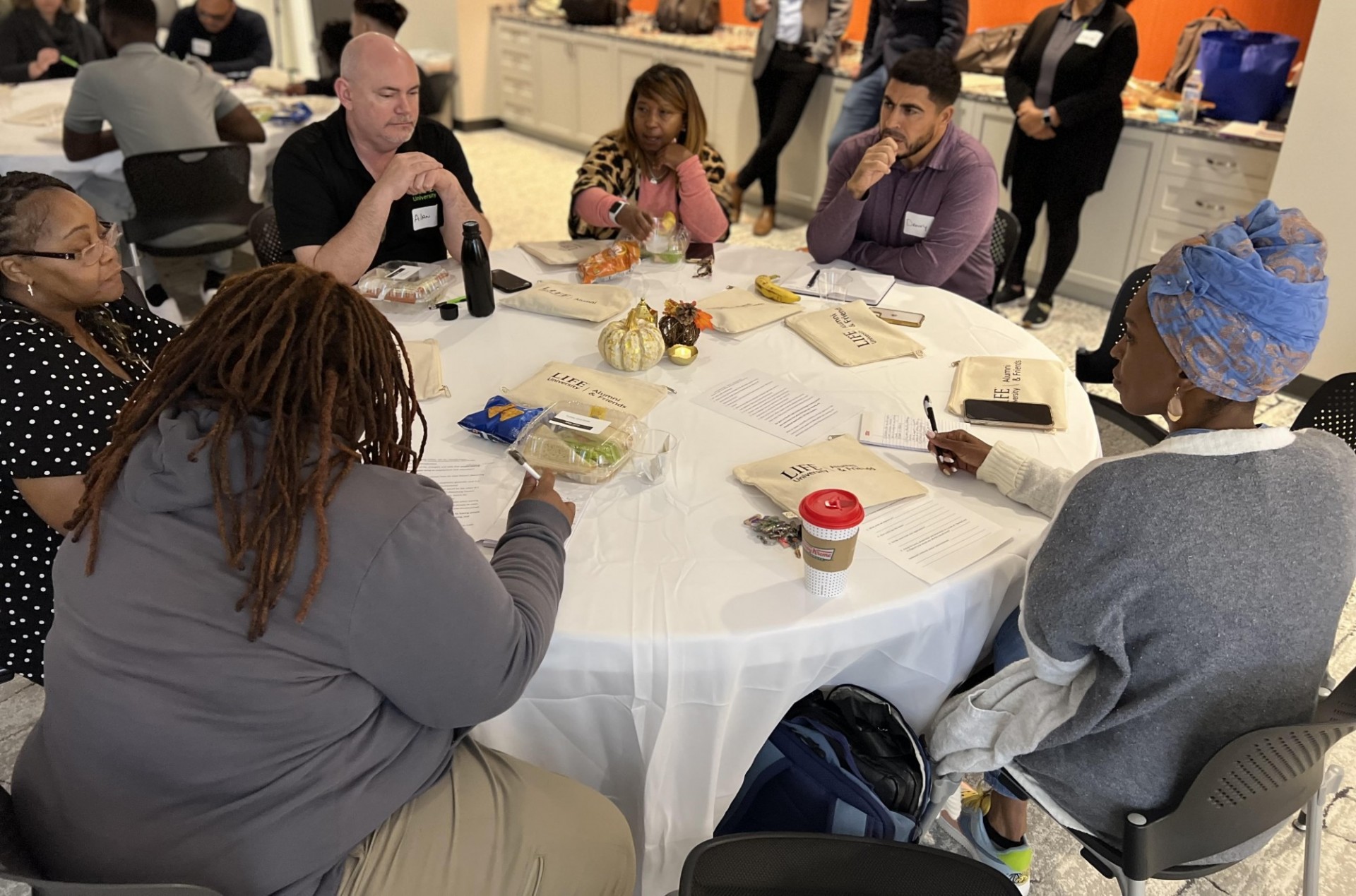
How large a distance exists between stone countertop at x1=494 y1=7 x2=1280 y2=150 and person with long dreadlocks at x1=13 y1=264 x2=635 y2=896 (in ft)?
13.2

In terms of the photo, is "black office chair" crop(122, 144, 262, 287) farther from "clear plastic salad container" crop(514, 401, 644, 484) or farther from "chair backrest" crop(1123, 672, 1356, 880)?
"chair backrest" crop(1123, 672, 1356, 880)

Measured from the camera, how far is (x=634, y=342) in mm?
2094

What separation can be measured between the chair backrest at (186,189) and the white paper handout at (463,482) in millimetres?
2498

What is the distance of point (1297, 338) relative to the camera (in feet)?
4.13

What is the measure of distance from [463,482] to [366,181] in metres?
1.42

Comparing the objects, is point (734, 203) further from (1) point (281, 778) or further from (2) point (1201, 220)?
(1) point (281, 778)

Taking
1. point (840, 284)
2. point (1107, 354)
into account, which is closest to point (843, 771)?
point (840, 284)

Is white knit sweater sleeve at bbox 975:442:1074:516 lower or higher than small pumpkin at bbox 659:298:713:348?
lower

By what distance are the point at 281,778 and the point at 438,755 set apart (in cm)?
23

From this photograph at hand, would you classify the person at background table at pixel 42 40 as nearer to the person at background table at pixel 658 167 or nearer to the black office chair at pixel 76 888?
the person at background table at pixel 658 167

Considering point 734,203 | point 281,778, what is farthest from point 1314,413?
point 734,203

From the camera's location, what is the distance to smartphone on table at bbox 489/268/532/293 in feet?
8.39

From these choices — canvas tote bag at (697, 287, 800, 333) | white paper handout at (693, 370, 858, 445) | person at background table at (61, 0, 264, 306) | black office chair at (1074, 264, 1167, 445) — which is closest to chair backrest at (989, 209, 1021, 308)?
black office chair at (1074, 264, 1167, 445)

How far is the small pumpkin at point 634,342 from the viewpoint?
2096 millimetres
